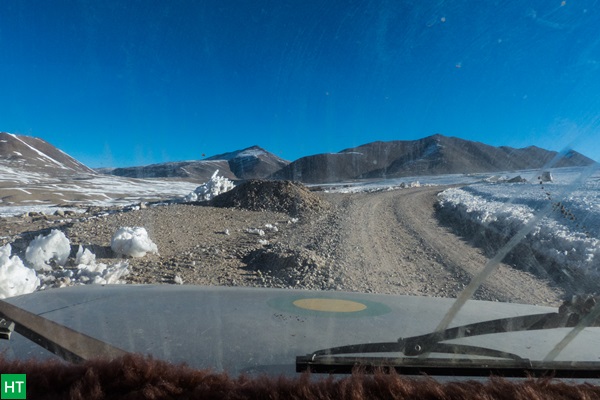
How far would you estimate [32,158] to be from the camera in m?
106

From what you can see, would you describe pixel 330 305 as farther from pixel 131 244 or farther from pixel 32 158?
pixel 32 158

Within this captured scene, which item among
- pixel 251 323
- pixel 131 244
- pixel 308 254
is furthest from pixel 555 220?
pixel 251 323

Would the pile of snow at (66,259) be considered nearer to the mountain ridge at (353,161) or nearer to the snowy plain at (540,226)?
the snowy plain at (540,226)

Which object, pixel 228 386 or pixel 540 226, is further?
pixel 540 226

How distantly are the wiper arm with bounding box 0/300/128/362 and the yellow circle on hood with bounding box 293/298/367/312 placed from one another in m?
1.22

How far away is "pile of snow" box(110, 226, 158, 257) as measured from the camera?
913cm

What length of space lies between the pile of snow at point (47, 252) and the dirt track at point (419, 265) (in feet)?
16.5

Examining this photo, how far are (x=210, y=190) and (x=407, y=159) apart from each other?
21.0 metres

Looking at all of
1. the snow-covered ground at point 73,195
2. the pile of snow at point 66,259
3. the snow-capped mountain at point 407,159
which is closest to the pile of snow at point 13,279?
→ the pile of snow at point 66,259

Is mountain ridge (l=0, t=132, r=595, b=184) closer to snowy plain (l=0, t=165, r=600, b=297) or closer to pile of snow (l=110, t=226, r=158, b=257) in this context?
snowy plain (l=0, t=165, r=600, b=297)

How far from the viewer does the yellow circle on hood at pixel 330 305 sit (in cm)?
268

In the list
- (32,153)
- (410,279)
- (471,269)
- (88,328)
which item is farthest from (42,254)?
(32,153)

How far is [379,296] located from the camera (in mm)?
3336

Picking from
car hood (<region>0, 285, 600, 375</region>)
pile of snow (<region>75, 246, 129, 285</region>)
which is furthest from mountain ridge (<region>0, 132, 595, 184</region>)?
pile of snow (<region>75, 246, 129, 285</region>)
